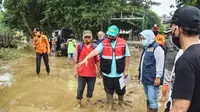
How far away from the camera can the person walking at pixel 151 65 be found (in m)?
4.80

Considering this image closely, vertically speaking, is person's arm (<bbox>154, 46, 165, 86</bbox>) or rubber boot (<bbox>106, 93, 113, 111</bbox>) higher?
person's arm (<bbox>154, 46, 165, 86</bbox>)

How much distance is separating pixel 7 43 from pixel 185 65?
26.0m

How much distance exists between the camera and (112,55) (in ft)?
18.7

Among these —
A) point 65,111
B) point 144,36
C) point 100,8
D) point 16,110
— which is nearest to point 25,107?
point 16,110

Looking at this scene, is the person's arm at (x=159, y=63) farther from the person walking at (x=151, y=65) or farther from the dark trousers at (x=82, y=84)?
the dark trousers at (x=82, y=84)

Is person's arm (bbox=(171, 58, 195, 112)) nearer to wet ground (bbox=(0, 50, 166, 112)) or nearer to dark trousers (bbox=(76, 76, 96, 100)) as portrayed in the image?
wet ground (bbox=(0, 50, 166, 112))

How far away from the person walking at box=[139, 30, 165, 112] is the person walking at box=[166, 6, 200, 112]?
279 cm

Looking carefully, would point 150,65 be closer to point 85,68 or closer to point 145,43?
point 145,43

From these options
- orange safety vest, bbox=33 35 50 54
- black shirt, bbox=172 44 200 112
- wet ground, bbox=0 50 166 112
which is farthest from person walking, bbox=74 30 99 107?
black shirt, bbox=172 44 200 112

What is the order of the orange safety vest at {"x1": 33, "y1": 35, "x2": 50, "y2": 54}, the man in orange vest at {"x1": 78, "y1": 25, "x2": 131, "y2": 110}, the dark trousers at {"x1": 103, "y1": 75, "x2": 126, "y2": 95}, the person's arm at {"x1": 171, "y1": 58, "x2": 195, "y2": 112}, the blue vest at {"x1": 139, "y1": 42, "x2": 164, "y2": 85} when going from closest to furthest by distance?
the person's arm at {"x1": 171, "y1": 58, "x2": 195, "y2": 112}
the blue vest at {"x1": 139, "y1": 42, "x2": 164, "y2": 85}
the man in orange vest at {"x1": 78, "y1": 25, "x2": 131, "y2": 110}
the dark trousers at {"x1": 103, "y1": 75, "x2": 126, "y2": 95}
the orange safety vest at {"x1": 33, "y1": 35, "x2": 50, "y2": 54}

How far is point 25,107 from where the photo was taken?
21.2 ft

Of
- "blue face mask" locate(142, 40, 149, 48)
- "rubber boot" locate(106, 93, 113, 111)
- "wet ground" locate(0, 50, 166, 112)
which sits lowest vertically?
"wet ground" locate(0, 50, 166, 112)

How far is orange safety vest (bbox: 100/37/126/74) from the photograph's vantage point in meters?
5.70

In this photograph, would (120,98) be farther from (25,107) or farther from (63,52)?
(63,52)
